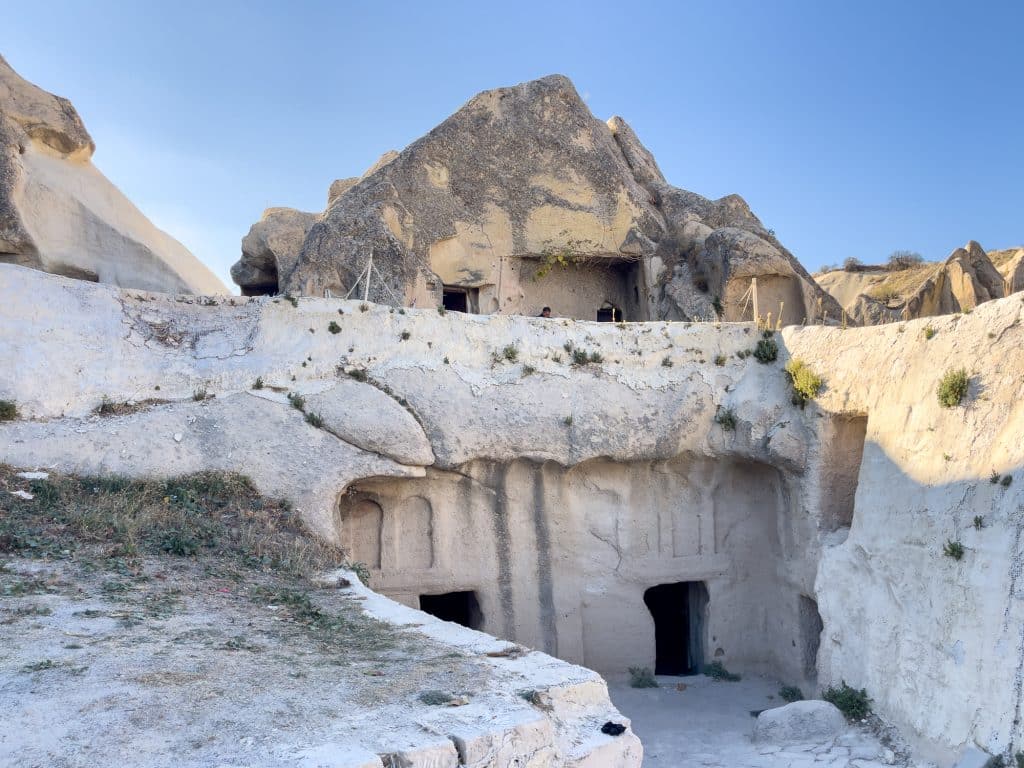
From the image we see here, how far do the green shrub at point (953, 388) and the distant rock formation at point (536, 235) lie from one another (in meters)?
7.03

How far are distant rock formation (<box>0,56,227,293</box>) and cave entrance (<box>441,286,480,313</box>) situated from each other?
17.3 feet

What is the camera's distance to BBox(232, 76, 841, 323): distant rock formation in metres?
14.4

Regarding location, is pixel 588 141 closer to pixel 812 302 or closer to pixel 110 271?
pixel 812 302

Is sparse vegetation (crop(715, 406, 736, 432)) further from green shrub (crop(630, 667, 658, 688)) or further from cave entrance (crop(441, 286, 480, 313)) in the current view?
cave entrance (crop(441, 286, 480, 313))

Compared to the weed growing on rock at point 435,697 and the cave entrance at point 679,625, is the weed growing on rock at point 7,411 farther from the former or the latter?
the cave entrance at point 679,625

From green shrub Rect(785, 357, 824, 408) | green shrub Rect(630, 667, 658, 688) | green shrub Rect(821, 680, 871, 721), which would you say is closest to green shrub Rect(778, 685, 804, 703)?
green shrub Rect(821, 680, 871, 721)

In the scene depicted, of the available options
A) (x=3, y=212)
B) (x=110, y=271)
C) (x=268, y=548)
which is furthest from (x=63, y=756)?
(x=110, y=271)

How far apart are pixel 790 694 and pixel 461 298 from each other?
10.1m

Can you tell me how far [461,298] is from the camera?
16938mm

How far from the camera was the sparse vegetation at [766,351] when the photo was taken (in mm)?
10648

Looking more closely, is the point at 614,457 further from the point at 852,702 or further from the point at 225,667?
the point at 225,667

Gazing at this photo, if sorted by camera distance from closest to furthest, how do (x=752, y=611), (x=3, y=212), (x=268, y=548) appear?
1. (x=268, y=548)
2. (x=752, y=611)
3. (x=3, y=212)

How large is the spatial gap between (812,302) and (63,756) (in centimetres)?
1522

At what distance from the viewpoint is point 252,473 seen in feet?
26.7
